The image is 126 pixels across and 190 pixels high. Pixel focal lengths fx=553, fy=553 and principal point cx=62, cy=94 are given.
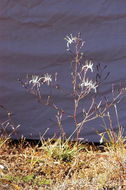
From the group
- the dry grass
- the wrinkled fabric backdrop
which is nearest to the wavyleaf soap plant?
the wrinkled fabric backdrop

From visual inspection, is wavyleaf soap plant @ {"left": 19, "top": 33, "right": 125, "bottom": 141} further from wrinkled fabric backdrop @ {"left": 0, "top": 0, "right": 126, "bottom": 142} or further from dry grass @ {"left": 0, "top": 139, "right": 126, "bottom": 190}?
dry grass @ {"left": 0, "top": 139, "right": 126, "bottom": 190}

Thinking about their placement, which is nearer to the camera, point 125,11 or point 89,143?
point 125,11

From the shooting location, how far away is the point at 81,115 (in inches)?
184

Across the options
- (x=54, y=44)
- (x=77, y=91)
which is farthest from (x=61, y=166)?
(x=54, y=44)

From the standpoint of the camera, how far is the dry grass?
381cm

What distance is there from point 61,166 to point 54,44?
1.04 meters

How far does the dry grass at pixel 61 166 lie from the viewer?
3.81 meters

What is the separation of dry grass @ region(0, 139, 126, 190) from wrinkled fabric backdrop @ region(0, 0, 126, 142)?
299 millimetres

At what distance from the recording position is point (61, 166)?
418 cm

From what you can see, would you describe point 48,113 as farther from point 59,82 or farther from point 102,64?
point 102,64

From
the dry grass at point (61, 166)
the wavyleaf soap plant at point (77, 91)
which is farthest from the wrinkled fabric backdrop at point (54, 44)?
the dry grass at point (61, 166)

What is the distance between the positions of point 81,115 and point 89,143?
27 cm

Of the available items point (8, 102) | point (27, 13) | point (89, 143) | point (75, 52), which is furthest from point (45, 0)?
point (89, 143)

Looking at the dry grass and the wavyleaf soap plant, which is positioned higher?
the wavyleaf soap plant
